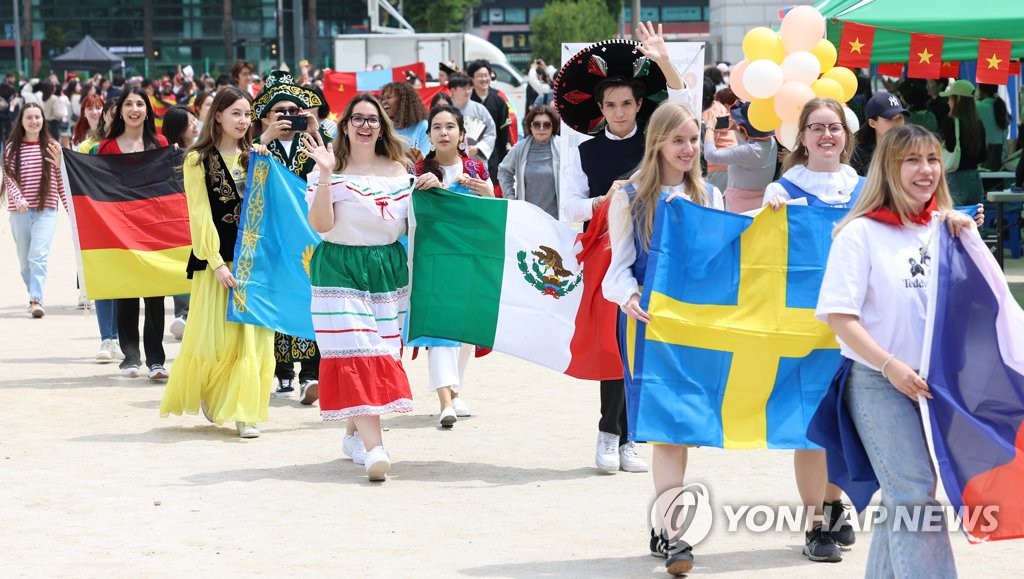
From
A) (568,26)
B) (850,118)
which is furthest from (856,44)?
(568,26)

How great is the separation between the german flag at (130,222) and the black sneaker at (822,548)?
6.26 meters

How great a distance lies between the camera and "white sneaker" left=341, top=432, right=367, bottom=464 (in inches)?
307

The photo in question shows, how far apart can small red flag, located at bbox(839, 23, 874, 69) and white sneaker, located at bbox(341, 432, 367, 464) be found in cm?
605

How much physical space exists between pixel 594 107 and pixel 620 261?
159 centimetres

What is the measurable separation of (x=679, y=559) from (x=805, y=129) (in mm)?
1719

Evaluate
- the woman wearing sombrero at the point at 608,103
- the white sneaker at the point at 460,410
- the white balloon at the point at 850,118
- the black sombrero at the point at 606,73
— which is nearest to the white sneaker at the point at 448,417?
the white sneaker at the point at 460,410

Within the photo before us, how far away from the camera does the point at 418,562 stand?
19.4 feet

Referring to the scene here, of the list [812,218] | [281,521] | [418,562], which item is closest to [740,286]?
Result: [812,218]

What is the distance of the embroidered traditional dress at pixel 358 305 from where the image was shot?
7.39 meters

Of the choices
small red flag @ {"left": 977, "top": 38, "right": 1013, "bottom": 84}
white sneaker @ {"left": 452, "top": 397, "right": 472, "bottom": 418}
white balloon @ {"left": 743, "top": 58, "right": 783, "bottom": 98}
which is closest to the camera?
white balloon @ {"left": 743, "top": 58, "right": 783, "bottom": 98}

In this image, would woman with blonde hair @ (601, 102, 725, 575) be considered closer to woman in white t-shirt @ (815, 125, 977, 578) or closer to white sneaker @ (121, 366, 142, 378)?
woman in white t-shirt @ (815, 125, 977, 578)

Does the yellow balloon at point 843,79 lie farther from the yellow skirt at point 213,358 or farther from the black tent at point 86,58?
the black tent at point 86,58

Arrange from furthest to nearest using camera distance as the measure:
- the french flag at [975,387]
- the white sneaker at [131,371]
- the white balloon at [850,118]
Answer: the white sneaker at [131,371] → the white balloon at [850,118] → the french flag at [975,387]

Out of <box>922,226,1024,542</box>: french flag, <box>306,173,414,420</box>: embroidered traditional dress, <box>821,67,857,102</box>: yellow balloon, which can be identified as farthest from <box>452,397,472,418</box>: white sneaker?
<box>922,226,1024,542</box>: french flag
